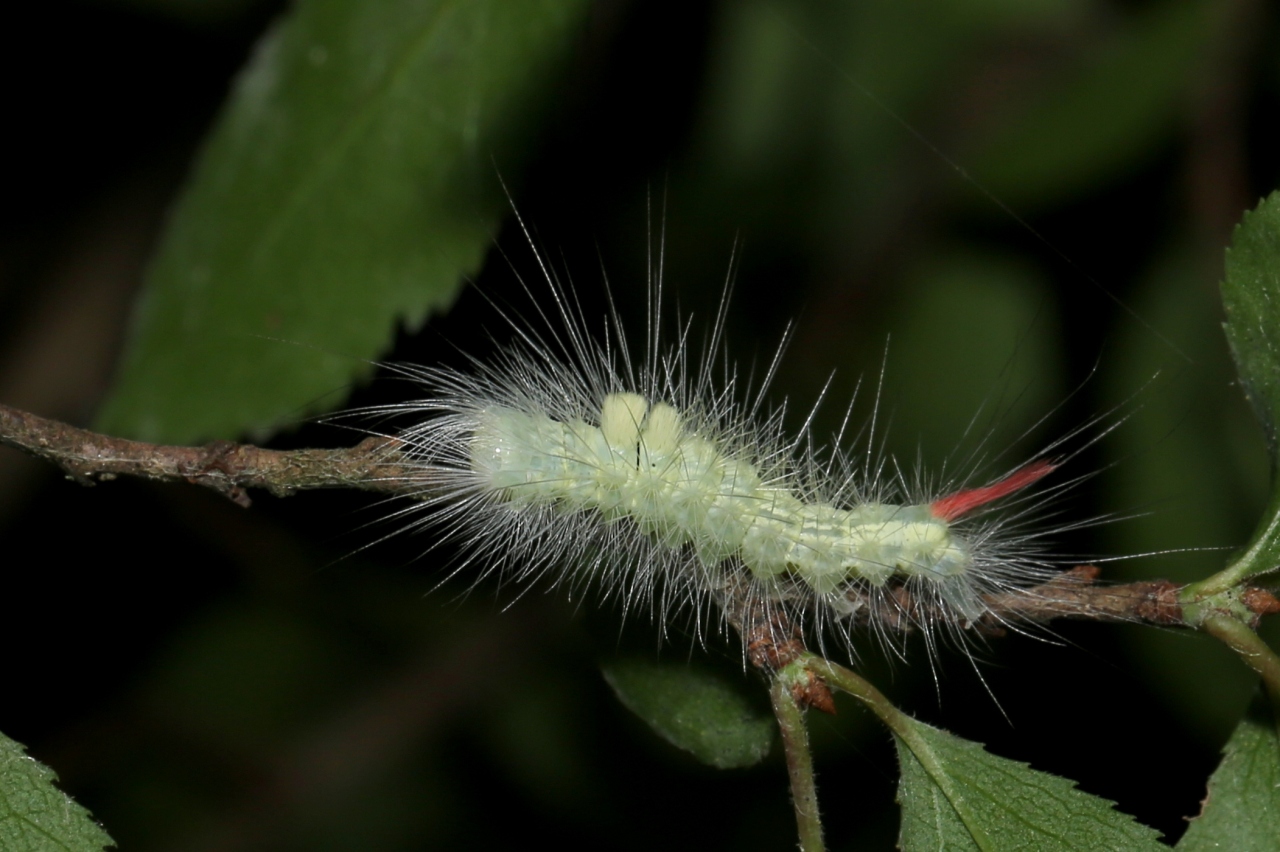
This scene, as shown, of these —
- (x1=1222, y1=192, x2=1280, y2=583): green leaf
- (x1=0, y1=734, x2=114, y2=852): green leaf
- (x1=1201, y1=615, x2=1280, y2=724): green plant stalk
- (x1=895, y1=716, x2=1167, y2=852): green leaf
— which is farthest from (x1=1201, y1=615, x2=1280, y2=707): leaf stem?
(x1=0, y1=734, x2=114, y2=852): green leaf

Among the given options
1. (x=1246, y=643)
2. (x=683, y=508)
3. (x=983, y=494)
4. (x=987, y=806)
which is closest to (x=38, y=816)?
(x=683, y=508)

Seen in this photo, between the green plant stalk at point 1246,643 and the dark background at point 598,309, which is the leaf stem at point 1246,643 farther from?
the dark background at point 598,309

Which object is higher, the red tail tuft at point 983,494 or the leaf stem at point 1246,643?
the red tail tuft at point 983,494

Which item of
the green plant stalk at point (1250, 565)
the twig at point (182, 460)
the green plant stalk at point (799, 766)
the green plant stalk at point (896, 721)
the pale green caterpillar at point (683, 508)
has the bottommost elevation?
the twig at point (182, 460)

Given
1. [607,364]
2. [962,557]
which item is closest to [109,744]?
[607,364]

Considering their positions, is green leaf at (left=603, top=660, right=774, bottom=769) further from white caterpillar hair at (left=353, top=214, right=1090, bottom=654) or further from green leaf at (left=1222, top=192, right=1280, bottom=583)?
green leaf at (left=1222, top=192, right=1280, bottom=583)

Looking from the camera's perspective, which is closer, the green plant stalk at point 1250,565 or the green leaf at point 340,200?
the green plant stalk at point 1250,565

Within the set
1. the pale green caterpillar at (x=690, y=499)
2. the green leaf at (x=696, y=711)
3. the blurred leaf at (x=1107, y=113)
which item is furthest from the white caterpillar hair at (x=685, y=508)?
the blurred leaf at (x=1107, y=113)
